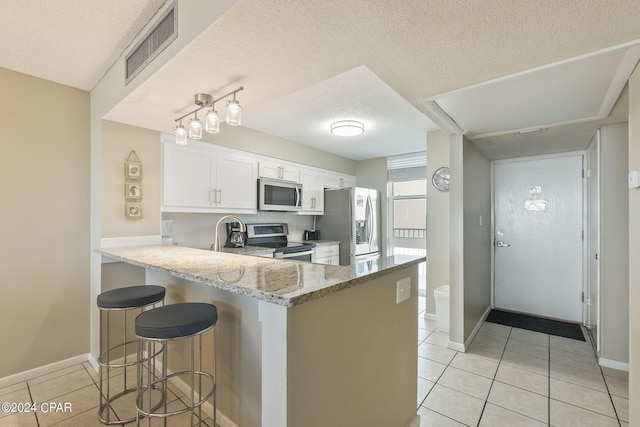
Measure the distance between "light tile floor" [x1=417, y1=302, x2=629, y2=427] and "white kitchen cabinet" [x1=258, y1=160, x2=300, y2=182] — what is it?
2613 millimetres

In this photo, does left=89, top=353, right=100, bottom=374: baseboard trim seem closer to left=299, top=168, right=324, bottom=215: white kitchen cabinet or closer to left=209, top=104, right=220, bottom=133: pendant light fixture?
left=209, top=104, right=220, bottom=133: pendant light fixture

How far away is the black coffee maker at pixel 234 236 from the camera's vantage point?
3426mm

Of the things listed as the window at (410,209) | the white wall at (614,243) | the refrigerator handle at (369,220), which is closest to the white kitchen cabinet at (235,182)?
the refrigerator handle at (369,220)

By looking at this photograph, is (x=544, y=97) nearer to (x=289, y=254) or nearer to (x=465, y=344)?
(x=465, y=344)

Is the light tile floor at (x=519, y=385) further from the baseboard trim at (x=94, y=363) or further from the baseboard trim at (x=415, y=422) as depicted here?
the baseboard trim at (x=94, y=363)

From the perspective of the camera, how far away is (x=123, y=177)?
245 cm

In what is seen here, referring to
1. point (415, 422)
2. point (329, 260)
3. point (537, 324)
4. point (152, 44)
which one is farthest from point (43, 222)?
point (537, 324)

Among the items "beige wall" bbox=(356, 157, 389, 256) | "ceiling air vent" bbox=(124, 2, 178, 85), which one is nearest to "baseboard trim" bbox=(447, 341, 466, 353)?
"beige wall" bbox=(356, 157, 389, 256)

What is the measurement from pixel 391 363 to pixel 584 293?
3.28 meters

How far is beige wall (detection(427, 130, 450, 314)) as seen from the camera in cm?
348

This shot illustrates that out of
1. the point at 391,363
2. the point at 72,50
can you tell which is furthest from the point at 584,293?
the point at 72,50

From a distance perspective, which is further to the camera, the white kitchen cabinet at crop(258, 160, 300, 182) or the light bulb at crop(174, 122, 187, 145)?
the white kitchen cabinet at crop(258, 160, 300, 182)

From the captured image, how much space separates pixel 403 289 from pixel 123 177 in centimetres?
243

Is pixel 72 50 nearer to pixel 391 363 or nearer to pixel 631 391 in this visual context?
pixel 391 363
